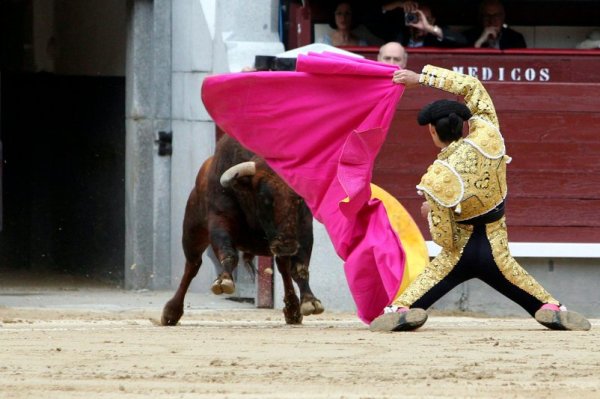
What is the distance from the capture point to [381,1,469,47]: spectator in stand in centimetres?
1129

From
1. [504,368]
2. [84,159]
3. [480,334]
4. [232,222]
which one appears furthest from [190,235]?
[84,159]

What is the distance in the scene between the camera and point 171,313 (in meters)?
9.62

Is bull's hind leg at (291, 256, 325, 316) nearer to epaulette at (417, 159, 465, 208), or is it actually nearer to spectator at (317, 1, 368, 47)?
epaulette at (417, 159, 465, 208)

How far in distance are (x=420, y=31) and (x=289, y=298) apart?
2.72 meters

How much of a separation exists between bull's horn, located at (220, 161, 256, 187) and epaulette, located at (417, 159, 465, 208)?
4.39 ft

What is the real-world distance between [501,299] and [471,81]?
11.3ft

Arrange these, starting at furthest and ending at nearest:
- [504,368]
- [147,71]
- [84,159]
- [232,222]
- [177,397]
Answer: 1. [84,159]
2. [147,71]
3. [232,222]
4. [504,368]
5. [177,397]

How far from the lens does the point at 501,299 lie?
1132cm

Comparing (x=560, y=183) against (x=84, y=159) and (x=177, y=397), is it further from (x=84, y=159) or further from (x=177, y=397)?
(x=177, y=397)

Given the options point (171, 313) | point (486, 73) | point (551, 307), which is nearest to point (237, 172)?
point (171, 313)

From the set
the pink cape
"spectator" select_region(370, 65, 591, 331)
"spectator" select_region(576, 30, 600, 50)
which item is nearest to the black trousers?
"spectator" select_region(370, 65, 591, 331)

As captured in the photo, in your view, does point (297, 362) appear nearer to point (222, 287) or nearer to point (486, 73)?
point (222, 287)

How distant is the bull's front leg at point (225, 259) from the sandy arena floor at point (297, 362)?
22 centimetres

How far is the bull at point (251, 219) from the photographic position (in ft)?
29.7
